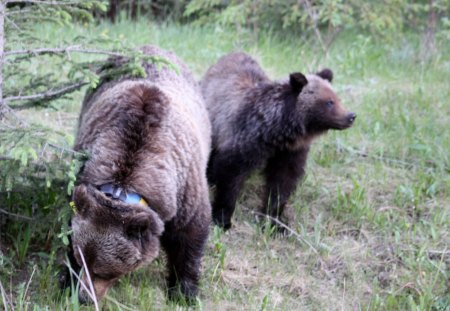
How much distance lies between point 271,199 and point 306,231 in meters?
0.50

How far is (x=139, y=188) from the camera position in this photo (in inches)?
171

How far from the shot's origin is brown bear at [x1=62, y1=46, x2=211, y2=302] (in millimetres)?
4207

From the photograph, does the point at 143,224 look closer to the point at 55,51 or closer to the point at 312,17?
the point at 55,51

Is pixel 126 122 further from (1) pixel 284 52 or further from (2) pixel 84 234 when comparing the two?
(1) pixel 284 52

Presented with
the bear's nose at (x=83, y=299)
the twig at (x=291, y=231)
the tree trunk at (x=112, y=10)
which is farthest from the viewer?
the tree trunk at (x=112, y=10)

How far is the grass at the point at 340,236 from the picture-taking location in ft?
17.1

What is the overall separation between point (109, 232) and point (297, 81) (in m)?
3.24

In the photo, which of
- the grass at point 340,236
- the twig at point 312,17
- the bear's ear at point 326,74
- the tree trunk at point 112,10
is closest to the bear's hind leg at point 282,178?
the grass at point 340,236

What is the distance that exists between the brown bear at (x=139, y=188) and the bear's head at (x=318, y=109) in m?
1.64

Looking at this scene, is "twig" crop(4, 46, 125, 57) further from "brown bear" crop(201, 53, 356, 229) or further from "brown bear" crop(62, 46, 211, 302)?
"brown bear" crop(201, 53, 356, 229)

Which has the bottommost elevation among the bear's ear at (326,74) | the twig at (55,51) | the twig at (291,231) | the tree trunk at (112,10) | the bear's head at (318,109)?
the tree trunk at (112,10)

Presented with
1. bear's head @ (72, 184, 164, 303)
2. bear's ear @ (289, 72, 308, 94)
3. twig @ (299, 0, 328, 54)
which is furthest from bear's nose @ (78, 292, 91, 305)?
twig @ (299, 0, 328, 54)

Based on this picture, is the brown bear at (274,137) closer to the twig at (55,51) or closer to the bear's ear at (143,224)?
the twig at (55,51)

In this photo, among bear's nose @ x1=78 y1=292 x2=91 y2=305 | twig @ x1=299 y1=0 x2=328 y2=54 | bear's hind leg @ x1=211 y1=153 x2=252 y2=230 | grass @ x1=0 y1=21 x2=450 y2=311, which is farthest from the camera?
twig @ x1=299 y1=0 x2=328 y2=54
